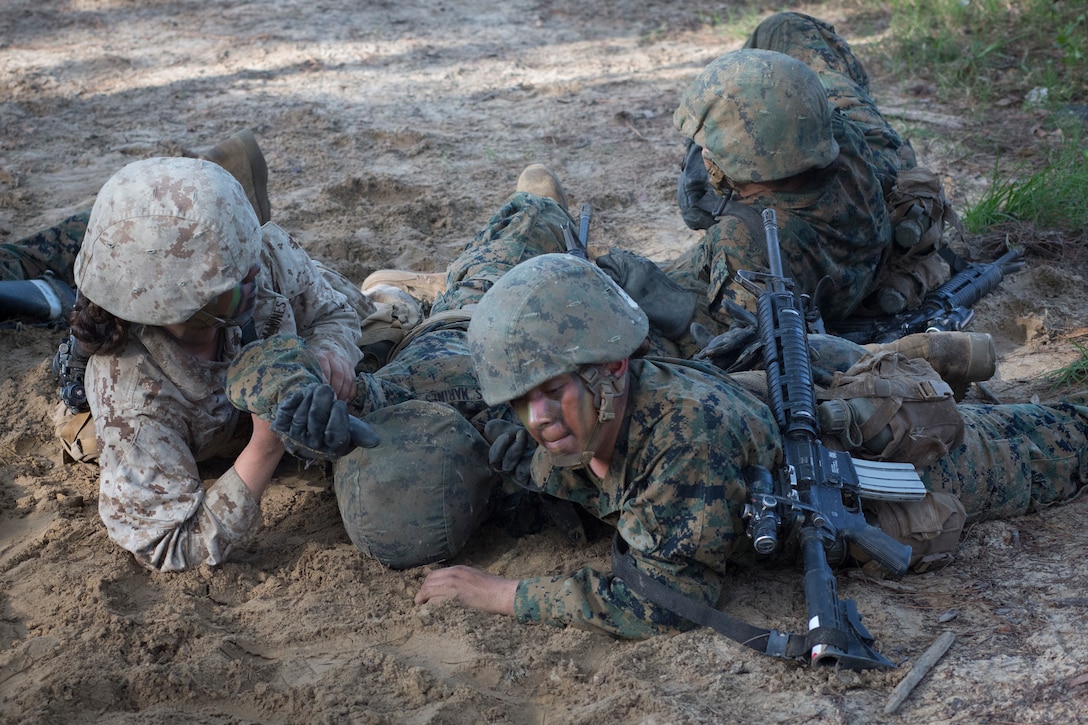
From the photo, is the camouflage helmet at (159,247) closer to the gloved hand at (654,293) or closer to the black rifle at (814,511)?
the black rifle at (814,511)

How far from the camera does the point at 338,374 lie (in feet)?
11.6

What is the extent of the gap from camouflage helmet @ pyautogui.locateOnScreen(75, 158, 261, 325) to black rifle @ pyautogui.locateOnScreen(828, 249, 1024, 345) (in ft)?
10.1

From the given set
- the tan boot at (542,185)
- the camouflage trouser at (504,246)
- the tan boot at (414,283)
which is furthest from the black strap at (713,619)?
the tan boot at (542,185)

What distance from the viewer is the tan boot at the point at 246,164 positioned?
511 cm

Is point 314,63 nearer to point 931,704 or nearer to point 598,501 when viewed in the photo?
point 598,501

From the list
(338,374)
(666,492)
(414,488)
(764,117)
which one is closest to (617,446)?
(666,492)

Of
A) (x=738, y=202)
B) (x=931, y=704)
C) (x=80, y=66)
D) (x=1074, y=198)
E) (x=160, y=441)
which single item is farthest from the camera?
(x=80, y=66)

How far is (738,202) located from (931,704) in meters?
2.54

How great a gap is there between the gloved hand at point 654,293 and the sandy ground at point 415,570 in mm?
1251

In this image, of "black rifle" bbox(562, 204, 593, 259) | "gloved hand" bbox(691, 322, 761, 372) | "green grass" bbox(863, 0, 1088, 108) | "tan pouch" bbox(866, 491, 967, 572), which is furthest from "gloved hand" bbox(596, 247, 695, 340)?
"green grass" bbox(863, 0, 1088, 108)

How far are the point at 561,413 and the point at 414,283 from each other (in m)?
2.47

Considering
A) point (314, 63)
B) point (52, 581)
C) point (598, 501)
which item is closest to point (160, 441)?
point (52, 581)

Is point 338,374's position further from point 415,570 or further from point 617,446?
point 617,446

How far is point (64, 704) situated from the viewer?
9.11ft
